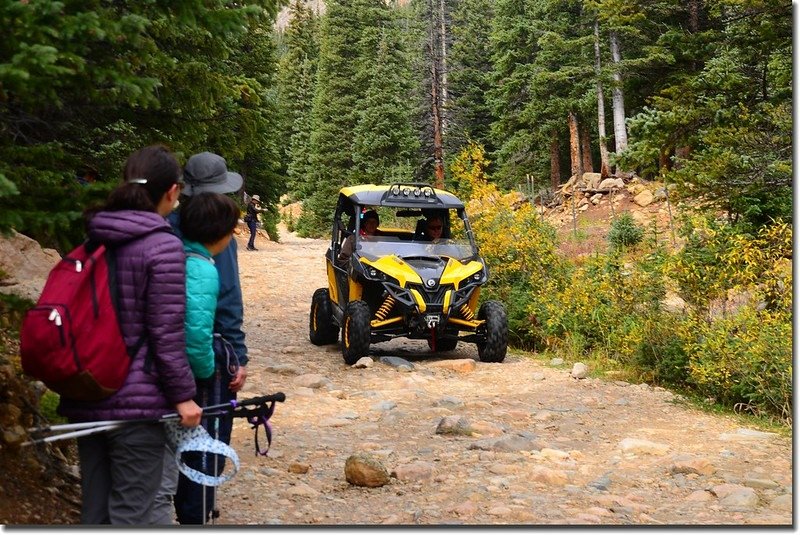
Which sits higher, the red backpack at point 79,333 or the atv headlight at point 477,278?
the red backpack at point 79,333

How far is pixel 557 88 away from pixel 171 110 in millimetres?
31071

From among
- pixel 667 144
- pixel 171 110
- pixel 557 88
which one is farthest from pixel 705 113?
pixel 557 88

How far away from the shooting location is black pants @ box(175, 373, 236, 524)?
13.5 ft

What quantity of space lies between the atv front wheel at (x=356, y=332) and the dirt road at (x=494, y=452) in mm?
233

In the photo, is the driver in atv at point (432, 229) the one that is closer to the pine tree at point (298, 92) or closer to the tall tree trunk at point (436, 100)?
the tall tree trunk at point (436, 100)

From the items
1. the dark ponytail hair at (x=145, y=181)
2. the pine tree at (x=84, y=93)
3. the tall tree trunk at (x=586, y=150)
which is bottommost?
the dark ponytail hair at (x=145, y=181)

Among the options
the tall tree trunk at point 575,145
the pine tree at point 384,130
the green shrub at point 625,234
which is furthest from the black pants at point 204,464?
the pine tree at point 384,130

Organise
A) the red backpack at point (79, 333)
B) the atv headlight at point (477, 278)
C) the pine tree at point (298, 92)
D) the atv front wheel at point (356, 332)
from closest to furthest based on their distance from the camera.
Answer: the red backpack at point (79, 333)
the atv front wheel at point (356, 332)
the atv headlight at point (477, 278)
the pine tree at point (298, 92)

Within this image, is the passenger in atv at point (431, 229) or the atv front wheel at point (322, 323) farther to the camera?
the atv front wheel at point (322, 323)

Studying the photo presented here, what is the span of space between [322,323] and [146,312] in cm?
881

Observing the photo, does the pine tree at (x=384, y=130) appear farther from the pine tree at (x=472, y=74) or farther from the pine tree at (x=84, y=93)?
the pine tree at (x=84, y=93)

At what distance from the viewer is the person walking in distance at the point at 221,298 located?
420 centimetres

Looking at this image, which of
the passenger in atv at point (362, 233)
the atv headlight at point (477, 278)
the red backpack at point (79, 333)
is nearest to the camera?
the red backpack at point (79, 333)

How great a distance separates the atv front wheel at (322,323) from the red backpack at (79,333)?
8765mm
